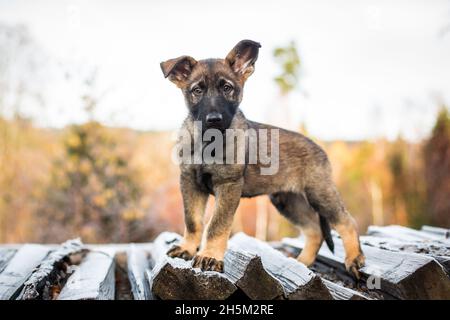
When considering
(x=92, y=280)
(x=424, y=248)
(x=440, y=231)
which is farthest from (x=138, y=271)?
(x=440, y=231)

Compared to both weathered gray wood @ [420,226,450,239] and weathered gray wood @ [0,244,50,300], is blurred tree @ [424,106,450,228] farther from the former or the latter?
weathered gray wood @ [0,244,50,300]

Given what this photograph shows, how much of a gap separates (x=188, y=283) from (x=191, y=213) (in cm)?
118

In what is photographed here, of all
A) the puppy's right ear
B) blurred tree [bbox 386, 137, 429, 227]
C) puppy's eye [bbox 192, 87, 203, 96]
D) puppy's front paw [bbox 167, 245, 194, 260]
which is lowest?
blurred tree [bbox 386, 137, 429, 227]

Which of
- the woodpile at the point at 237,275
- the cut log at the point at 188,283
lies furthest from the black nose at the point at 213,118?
the cut log at the point at 188,283

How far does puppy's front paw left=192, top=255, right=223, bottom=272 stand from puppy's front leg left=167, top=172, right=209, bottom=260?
649 mm

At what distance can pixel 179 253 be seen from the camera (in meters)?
4.39

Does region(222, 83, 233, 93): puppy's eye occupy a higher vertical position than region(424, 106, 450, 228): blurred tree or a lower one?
higher

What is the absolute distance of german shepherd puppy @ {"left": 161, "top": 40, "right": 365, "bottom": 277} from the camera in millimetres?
4156

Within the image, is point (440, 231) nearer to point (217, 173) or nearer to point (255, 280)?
point (217, 173)

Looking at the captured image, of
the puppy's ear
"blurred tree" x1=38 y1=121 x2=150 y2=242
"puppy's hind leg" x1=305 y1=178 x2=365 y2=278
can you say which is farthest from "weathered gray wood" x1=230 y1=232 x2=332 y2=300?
"blurred tree" x1=38 y1=121 x2=150 y2=242

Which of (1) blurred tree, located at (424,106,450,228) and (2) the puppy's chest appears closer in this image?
(2) the puppy's chest

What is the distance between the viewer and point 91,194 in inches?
727

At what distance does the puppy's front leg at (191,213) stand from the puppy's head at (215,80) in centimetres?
72
